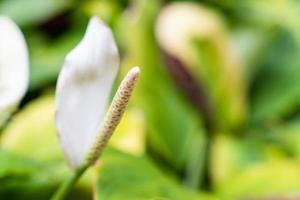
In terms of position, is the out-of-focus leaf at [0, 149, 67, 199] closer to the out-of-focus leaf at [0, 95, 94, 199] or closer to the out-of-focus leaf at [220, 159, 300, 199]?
the out-of-focus leaf at [0, 95, 94, 199]

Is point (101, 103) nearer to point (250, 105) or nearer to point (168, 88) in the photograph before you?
point (168, 88)

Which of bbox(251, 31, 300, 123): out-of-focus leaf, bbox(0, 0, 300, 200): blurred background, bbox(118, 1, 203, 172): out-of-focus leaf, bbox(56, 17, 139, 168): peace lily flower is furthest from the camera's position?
bbox(251, 31, 300, 123): out-of-focus leaf

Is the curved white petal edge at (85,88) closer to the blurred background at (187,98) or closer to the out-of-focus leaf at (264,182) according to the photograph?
the blurred background at (187,98)

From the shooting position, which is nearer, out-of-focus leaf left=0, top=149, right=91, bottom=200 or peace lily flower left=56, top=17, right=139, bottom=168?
peace lily flower left=56, top=17, right=139, bottom=168

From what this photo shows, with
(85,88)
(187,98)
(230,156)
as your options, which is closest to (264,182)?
(230,156)

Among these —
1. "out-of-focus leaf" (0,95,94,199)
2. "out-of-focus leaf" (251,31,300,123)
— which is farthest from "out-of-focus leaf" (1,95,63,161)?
"out-of-focus leaf" (251,31,300,123)

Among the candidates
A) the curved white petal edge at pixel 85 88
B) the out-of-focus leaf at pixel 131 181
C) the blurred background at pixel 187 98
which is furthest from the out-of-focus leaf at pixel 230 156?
the curved white petal edge at pixel 85 88
